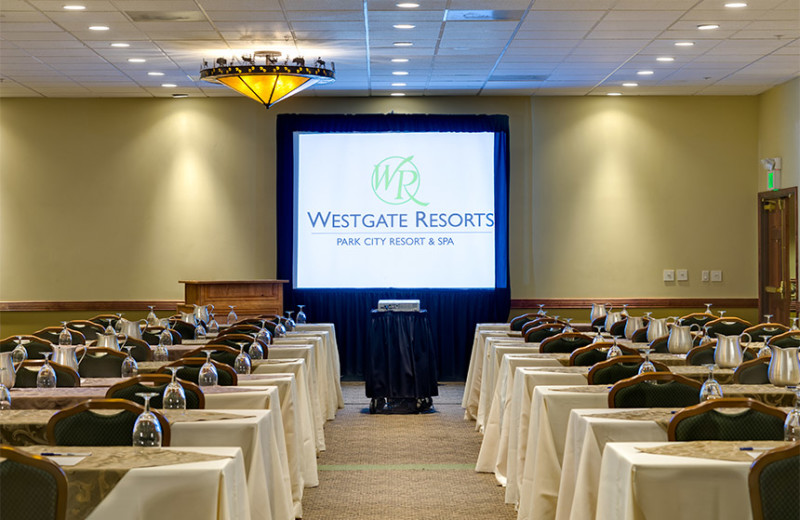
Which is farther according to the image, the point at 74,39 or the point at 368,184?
the point at 368,184

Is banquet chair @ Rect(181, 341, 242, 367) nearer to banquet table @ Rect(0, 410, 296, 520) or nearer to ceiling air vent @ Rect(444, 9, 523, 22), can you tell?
banquet table @ Rect(0, 410, 296, 520)

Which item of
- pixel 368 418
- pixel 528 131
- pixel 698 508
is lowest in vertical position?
pixel 368 418

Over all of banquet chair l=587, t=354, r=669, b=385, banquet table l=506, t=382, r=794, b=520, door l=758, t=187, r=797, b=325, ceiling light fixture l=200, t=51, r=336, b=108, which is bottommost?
banquet table l=506, t=382, r=794, b=520

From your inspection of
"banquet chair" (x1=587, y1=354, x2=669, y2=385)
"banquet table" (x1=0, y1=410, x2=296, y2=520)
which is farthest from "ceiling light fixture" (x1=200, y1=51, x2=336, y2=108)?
"banquet table" (x1=0, y1=410, x2=296, y2=520)

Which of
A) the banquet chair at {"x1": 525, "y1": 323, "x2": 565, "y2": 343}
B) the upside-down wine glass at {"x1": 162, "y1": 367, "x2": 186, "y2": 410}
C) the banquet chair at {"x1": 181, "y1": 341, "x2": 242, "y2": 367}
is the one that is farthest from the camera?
the banquet chair at {"x1": 525, "y1": 323, "x2": 565, "y2": 343}

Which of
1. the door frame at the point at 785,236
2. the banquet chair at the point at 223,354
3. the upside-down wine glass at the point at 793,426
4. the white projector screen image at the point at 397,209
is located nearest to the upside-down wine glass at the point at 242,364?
the banquet chair at the point at 223,354

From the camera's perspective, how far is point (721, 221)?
43.1 feet

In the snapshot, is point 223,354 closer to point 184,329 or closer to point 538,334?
point 184,329

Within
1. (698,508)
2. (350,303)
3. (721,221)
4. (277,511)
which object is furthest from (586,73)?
(698,508)

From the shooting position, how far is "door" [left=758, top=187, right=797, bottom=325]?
39.7ft

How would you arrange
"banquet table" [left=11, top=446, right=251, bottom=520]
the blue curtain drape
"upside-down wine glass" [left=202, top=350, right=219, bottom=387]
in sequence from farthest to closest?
the blue curtain drape < "upside-down wine glass" [left=202, top=350, right=219, bottom=387] < "banquet table" [left=11, top=446, right=251, bottom=520]

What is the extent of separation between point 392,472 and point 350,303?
20.3 ft

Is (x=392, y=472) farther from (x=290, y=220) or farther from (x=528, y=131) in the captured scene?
(x=528, y=131)

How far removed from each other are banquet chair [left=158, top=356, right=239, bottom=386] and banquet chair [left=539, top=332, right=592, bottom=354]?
2701mm
